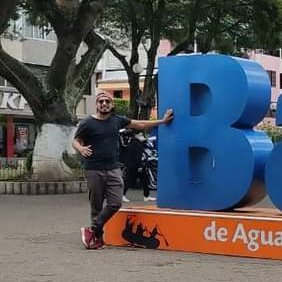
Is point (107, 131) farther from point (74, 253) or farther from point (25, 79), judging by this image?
point (25, 79)

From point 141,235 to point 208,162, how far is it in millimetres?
1348

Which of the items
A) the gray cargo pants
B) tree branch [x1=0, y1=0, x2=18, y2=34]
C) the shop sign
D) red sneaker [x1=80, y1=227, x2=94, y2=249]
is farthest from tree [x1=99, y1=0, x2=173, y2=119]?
red sneaker [x1=80, y1=227, x2=94, y2=249]

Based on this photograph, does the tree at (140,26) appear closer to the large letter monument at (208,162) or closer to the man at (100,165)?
the large letter monument at (208,162)

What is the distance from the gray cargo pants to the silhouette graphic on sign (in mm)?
436

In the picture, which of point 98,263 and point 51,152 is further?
point 51,152

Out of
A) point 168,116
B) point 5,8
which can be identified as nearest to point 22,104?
point 5,8

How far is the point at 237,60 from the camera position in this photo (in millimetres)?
9992

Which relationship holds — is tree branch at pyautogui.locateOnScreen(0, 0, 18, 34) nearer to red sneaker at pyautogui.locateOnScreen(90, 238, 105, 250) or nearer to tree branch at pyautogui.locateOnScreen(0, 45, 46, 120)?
tree branch at pyautogui.locateOnScreen(0, 45, 46, 120)

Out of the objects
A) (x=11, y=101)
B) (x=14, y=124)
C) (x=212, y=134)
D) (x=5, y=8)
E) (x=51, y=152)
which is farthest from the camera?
(x=14, y=124)

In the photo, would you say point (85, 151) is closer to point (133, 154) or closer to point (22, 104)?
point (133, 154)

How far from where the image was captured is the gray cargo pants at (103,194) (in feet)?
30.9

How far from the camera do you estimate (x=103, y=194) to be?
956cm

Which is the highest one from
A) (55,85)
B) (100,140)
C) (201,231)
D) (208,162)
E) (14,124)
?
(55,85)

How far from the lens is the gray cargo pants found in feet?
30.9
